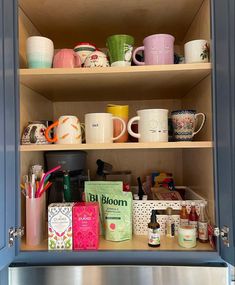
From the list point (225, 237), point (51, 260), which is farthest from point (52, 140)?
point (225, 237)

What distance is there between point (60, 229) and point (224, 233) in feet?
1.54

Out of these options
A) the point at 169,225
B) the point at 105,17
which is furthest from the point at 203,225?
the point at 105,17

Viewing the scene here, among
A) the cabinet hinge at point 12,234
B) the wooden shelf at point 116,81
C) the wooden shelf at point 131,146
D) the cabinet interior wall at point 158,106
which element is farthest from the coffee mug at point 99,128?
the cabinet hinge at point 12,234

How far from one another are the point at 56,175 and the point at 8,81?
0.43m

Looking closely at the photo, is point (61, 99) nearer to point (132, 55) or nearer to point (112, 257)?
point (132, 55)

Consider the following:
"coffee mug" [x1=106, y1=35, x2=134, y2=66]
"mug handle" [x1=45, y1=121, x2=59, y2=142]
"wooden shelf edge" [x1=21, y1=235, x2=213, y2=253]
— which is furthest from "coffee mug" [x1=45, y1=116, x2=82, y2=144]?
"wooden shelf edge" [x1=21, y1=235, x2=213, y2=253]

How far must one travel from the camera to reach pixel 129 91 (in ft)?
3.27

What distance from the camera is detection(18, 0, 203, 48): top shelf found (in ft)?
2.71

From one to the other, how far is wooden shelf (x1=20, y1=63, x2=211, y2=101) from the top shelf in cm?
25

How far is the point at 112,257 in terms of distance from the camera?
73cm

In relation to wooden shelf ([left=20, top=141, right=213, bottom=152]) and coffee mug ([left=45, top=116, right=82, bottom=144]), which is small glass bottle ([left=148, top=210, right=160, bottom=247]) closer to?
wooden shelf ([left=20, top=141, right=213, bottom=152])

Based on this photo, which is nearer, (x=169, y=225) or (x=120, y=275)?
(x=120, y=275)

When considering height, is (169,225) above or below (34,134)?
below

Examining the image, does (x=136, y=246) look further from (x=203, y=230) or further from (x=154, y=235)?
(x=203, y=230)
